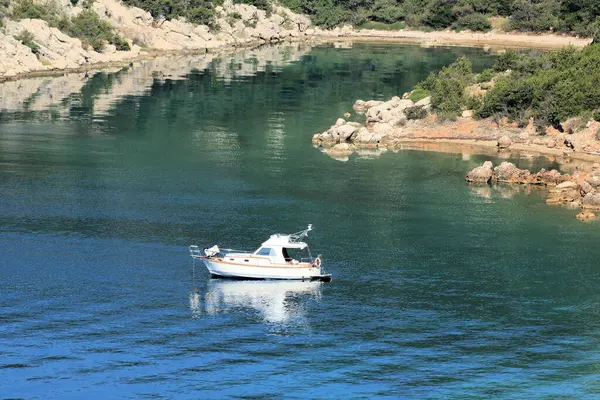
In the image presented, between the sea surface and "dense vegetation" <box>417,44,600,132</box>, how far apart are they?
13.1 metres

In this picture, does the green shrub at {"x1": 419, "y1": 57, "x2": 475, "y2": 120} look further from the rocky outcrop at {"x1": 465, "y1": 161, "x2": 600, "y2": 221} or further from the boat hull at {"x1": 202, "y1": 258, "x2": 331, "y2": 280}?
the boat hull at {"x1": 202, "y1": 258, "x2": 331, "y2": 280}

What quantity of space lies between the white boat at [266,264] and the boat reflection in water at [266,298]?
0.48 meters

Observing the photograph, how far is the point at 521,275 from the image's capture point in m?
68.4

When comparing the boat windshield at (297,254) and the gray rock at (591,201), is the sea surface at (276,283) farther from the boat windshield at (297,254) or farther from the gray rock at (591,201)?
the gray rock at (591,201)

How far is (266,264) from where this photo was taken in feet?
219

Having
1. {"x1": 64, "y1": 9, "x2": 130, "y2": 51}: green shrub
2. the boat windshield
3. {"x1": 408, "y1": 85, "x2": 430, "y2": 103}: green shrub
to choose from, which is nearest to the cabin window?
the boat windshield

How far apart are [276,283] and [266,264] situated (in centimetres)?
141

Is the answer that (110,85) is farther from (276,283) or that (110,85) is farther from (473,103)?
(276,283)

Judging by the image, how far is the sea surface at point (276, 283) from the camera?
171 ft

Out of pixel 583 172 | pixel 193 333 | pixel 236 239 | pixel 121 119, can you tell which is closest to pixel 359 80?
pixel 121 119

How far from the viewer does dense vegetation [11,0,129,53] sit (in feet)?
605

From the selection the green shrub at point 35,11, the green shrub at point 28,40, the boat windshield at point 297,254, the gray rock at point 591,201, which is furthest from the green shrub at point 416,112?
the green shrub at point 35,11

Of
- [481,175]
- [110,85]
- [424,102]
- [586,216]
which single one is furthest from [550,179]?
[110,85]

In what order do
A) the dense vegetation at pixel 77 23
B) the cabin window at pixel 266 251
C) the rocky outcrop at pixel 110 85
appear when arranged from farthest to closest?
the dense vegetation at pixel 77 23 → the rocky outcrop at pixel 110 85 → the cabin window at pixel 266 251
